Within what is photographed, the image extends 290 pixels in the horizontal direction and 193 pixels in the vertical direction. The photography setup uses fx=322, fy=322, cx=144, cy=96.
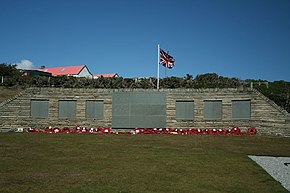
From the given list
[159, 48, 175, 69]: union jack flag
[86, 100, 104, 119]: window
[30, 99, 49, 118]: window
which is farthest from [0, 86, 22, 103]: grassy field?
[159, 48, 175, 69]: union jack flag

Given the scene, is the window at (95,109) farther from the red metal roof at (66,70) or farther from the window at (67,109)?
the red metal roof at (66,70)

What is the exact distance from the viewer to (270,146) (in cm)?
1959

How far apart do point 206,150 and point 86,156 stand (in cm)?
638

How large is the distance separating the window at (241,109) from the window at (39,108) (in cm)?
1696

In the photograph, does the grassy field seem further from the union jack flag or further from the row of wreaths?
the union jack flag

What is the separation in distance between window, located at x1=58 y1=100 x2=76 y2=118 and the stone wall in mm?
332

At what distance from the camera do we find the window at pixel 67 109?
97.8 feet

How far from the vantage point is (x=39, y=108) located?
30.0 metres

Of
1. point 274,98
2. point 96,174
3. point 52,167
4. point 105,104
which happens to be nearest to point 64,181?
point 96,174

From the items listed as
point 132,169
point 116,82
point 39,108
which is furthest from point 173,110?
point 132,169

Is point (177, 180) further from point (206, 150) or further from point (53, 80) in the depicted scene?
point (53, 80)

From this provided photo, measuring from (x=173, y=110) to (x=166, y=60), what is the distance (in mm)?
6012

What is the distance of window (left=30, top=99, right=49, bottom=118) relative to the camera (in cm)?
2998

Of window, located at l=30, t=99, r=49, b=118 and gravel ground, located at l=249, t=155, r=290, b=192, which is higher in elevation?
window, located at l=30, t=99, r=49, b=118
